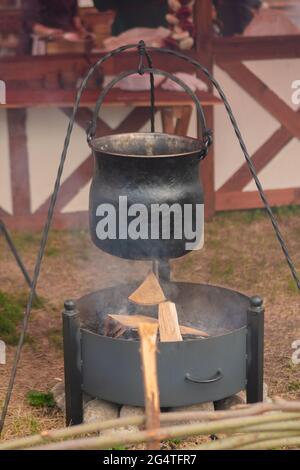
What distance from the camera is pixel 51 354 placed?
5.73 metres

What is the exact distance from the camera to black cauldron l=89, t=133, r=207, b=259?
14.3ft

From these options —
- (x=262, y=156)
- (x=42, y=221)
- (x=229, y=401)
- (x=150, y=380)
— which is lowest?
(x=42, y=221)

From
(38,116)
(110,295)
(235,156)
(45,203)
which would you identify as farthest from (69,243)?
(110,295)

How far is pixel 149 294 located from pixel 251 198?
11.9 feet

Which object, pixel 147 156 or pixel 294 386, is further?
pixel 294 386

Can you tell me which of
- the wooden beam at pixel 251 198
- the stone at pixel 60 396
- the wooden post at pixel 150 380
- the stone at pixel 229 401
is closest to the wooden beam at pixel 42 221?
the wooden beam at pixel 251 198

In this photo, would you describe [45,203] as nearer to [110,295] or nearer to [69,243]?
[69,243]

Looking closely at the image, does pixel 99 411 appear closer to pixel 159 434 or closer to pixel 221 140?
pixel 159 434

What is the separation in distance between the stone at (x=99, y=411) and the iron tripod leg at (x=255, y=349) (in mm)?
709

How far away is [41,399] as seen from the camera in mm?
5039

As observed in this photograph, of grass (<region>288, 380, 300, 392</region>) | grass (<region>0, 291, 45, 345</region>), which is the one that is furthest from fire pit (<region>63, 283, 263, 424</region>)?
grass (<region>0, 291, 45, 345</region>)

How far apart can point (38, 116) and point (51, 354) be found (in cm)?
271

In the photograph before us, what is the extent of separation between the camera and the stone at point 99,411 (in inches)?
184

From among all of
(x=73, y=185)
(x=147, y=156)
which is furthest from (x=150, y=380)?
(x=73, y=185)
